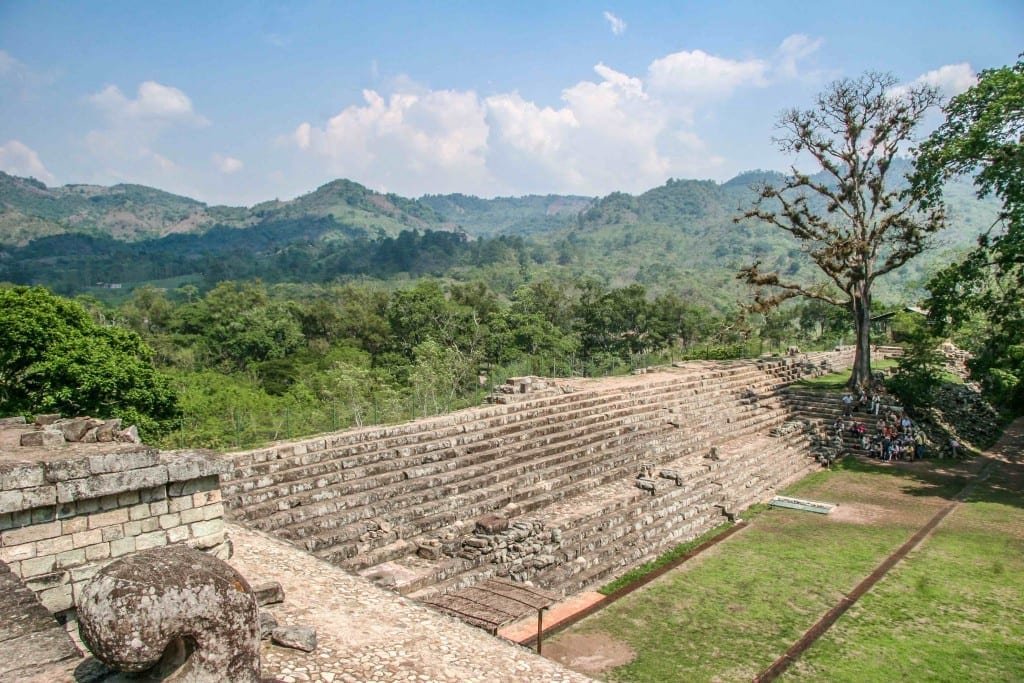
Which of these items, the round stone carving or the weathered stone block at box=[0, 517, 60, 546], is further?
the weathered stone block at box=[0, 517, 60, 546]

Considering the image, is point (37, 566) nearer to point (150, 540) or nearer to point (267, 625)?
point (150, 540)

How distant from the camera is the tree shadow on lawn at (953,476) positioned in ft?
51.5

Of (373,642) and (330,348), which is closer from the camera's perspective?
(373,642)

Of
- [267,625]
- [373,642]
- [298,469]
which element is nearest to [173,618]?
[267,625]

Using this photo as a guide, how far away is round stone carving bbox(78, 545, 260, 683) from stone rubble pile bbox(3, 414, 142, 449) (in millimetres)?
3401

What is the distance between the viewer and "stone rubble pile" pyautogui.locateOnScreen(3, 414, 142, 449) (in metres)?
6.57

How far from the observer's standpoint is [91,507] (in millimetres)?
5977

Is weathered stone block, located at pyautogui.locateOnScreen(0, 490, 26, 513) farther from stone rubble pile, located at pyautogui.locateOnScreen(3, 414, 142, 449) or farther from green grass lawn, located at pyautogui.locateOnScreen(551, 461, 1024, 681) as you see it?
green grass lawn, located at pyautogui.locateOnScreen(551, 461, 1024, 681)

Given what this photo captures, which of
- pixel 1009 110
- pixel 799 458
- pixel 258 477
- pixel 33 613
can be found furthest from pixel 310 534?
pixel 1009 110

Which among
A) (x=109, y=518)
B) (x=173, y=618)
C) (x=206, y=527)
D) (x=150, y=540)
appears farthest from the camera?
(x=206, y=527)

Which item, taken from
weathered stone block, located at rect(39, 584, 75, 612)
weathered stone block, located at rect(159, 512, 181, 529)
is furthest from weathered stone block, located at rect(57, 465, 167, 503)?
weathered stone block, located at rect(39, 584, 75, 612)

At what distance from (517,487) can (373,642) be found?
675 centimetres

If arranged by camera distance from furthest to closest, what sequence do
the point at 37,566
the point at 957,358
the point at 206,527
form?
the point at 957,358 < the point at 206,527 < the point at 37,566

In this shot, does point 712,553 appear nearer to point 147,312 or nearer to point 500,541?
point 500,541
